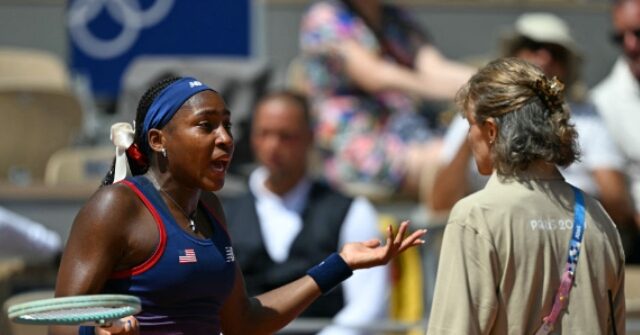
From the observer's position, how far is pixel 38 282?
6.78m

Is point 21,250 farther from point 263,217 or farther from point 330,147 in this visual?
point 330,147

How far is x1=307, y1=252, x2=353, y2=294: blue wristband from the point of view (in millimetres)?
3936

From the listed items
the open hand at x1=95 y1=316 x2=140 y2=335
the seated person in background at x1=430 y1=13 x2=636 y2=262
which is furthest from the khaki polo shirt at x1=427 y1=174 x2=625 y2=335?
the seated person in background at x1=430 y1=13 x2=636 y2=262

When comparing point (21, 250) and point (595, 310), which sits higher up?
point (595, 310)

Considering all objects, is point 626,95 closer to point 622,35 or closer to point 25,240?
point 622,35

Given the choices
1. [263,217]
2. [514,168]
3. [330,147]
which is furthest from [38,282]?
[514,168]

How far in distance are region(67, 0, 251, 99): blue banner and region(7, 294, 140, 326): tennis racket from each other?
18.9 feet

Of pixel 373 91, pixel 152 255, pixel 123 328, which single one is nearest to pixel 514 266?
pixel 152 255

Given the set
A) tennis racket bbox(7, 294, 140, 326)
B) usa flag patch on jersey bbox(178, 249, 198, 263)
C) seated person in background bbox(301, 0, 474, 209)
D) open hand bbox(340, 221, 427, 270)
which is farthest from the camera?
seated person in background bbox(301, 0, 474, 209)

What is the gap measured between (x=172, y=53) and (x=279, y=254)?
9.47ft

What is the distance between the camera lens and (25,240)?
6523 millimetres

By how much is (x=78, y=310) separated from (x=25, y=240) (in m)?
3.51

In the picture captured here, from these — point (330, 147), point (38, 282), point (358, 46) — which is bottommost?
point (38, 282)

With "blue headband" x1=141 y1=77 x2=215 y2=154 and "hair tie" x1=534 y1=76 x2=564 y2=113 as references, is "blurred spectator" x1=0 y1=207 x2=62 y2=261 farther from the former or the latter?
"hair tie" x1=534 y1=76 x2=564 y2=113
